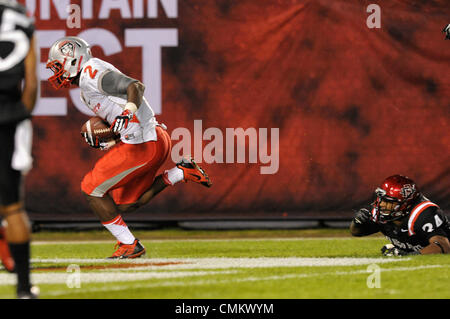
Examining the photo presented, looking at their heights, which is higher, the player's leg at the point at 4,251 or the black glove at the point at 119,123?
the black glove at the point at 119,123

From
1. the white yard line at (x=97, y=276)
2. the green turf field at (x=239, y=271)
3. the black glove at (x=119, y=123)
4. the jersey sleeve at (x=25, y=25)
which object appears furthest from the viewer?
the black glove at (x=119, y=123)

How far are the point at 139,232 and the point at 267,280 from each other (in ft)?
14.7

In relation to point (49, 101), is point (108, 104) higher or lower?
lower

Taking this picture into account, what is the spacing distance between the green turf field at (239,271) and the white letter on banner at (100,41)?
4.92 feet

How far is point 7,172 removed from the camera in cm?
424

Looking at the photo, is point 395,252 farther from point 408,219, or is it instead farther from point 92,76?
point 92,76

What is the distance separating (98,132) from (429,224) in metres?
2.60

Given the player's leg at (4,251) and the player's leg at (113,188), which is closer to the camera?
the player's leg at (4,251)

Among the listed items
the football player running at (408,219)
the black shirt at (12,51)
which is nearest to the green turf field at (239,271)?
the football player running at (408,219)

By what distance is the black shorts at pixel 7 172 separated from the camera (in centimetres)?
424

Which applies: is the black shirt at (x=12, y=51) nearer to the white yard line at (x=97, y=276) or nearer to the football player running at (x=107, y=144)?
the white yard line at (x=97, y=276)

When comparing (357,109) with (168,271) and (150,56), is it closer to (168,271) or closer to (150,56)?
(150,56)


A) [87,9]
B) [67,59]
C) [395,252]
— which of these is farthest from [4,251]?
[87,9]

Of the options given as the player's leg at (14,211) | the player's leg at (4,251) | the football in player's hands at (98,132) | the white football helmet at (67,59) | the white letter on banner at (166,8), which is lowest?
the player's leg at (4,251)
